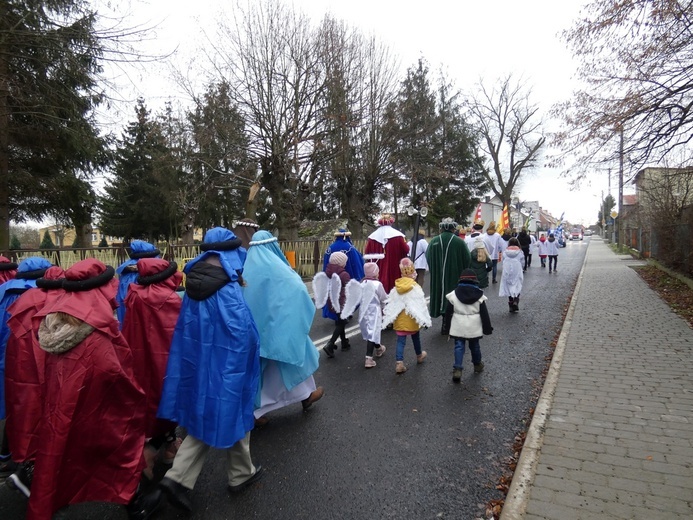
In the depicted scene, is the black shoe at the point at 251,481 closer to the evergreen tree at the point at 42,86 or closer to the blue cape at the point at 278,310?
the blue cape at the point at 278,310

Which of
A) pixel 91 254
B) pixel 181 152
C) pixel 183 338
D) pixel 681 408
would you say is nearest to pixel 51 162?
pixel 91 254

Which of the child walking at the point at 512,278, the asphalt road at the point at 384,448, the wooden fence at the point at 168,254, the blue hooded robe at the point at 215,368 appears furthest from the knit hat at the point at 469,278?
the wooden fence at the point at 168,254

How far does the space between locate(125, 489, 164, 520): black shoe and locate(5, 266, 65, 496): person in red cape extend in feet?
2.77

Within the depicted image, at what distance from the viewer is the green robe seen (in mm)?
8023

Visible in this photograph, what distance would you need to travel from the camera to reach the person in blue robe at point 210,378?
111 inches

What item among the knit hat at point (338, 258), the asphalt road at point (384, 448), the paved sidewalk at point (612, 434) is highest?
the knit hat at point (338, 258)

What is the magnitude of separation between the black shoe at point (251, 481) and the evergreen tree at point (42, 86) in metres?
8.46

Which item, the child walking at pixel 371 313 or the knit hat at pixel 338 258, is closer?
the child walking at pixel 371 313

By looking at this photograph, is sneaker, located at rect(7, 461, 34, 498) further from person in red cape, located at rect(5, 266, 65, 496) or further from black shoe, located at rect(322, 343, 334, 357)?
black shoe, located at rect(322, 343, 334, 357)

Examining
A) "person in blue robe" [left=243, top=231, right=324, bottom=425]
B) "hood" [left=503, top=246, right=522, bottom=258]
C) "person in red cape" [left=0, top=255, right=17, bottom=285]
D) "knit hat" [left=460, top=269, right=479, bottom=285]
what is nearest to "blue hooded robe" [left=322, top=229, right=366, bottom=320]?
"knit hat" [left=460, top=269, right=479, bottom=285]

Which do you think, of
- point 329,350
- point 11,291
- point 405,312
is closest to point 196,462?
point 11,291

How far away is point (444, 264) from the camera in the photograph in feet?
26.6

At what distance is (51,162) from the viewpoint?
1321 centimetres

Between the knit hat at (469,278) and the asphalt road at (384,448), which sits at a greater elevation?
the knit hat at (469,278)
